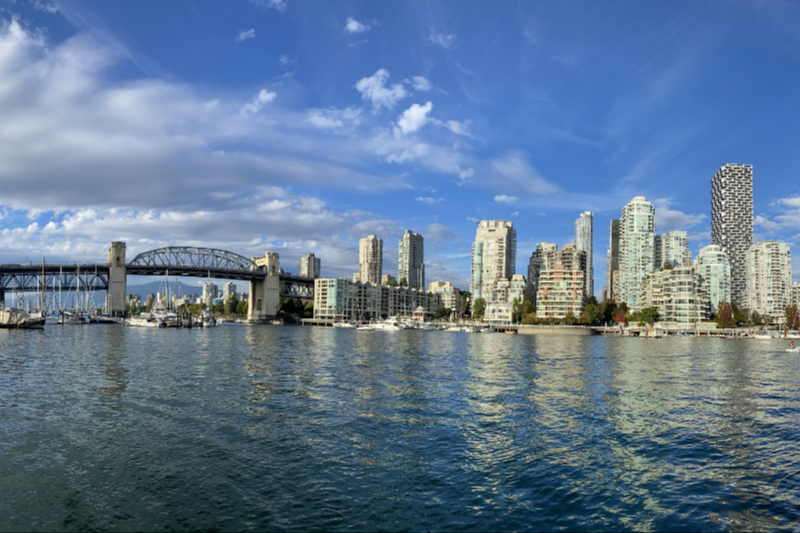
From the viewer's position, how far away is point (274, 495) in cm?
1311

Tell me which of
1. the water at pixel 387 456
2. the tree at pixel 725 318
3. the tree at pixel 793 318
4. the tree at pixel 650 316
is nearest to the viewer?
the water at pixel 387 456

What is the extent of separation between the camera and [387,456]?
655 inches

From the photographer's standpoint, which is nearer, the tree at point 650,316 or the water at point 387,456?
the water at point 387,456

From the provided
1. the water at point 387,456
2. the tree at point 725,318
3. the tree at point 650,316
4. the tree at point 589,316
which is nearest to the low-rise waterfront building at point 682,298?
the tree at point 650,316

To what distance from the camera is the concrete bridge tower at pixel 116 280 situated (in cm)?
18025

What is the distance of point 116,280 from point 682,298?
635 feet

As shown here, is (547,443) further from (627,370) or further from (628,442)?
(627,370)

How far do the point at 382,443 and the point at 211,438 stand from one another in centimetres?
596

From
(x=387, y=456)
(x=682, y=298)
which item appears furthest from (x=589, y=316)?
(x=387, y=456)

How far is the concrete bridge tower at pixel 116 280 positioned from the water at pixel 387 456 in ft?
541

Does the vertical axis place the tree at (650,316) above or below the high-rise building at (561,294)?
below

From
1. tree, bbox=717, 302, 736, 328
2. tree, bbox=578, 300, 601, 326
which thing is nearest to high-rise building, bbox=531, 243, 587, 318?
tree, bbox=578, 300, 601, 326

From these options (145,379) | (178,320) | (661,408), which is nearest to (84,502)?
(145,379)

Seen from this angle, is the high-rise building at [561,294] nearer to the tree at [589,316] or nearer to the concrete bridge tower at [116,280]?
the tree at [589,316]
